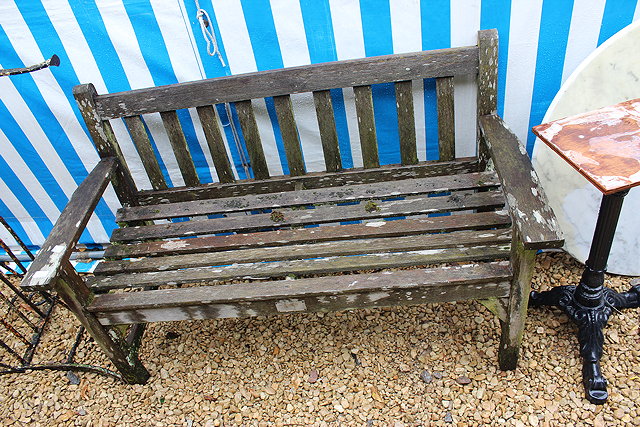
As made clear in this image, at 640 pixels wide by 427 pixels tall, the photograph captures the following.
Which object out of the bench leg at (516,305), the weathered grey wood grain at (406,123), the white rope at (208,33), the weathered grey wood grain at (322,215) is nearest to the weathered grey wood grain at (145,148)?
the weathered grey wood grain at (322,215)

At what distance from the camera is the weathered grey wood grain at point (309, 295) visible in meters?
1.88

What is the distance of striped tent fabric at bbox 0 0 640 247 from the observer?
2.22 metres

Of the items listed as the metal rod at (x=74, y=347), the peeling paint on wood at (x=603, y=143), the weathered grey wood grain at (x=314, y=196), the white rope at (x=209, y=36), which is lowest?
the metal rod at (x=74, y=347)

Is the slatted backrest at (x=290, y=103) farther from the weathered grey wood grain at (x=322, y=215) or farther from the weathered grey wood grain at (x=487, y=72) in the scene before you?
the weathered grey wood grain at (x=322, y=215)

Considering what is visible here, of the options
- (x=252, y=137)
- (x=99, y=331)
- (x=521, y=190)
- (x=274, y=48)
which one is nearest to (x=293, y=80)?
(x=274, y=48)

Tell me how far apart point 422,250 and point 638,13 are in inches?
59.9

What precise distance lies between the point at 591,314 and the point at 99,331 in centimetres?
227

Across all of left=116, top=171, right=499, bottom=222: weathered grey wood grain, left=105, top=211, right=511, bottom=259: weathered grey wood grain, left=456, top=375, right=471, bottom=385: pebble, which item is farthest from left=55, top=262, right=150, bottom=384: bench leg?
left=456, top=375, right=471, bottom=385: pebble

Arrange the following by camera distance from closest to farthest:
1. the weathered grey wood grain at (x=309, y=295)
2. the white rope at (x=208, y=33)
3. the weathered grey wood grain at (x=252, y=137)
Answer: the weathered grey wood grain at (x=309, y=295)
the white rope at (x=208, y=33)
the weathered grey wood grain at (x=252, y=137)

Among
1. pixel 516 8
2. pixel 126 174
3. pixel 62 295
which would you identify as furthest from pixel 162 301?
pixel 516 8

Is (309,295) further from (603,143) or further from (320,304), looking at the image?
(603,143)

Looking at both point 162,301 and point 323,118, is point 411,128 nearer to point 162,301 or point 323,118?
point 323,118

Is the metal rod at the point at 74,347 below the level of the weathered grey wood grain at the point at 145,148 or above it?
below

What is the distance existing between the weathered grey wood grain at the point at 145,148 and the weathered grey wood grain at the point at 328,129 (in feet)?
2.97
